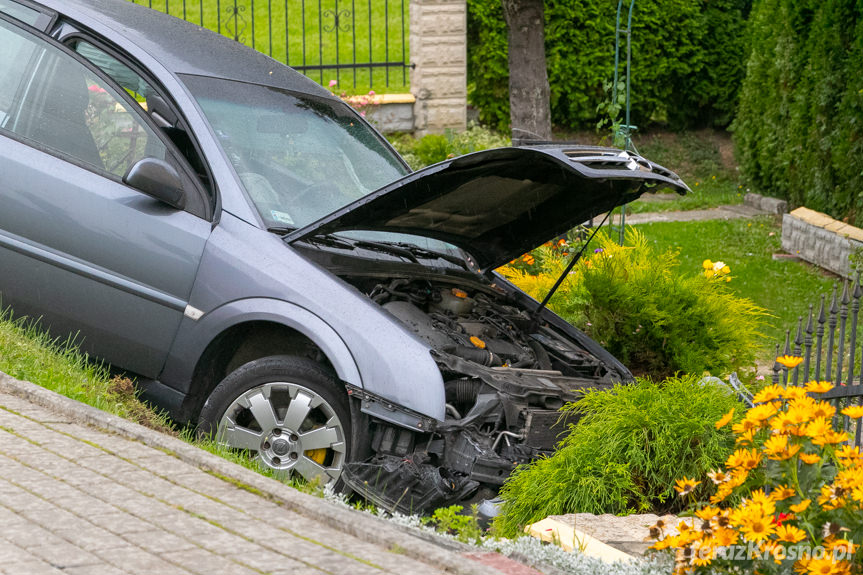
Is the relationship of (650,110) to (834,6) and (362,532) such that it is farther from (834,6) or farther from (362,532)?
(362,532)

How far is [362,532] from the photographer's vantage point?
334 cm

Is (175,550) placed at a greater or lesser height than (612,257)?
lesser

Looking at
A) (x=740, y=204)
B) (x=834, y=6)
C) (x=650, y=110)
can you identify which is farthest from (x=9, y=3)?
(x=650, y=110)

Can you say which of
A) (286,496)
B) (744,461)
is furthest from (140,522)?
(744,461)

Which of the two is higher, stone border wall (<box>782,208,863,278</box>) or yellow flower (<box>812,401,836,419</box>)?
stone border wall (<box>782,208,863,278</box>)

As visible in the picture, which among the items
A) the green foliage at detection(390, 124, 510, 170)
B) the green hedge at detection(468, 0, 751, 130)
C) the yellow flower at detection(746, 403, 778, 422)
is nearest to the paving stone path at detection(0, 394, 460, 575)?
the yellow flower at detection(746, 403, 778, 422)

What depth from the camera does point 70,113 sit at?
17.1 feet

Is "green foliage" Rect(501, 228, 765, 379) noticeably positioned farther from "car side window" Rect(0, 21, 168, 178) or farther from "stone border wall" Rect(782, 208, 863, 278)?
"stone border wall" Rect(782, 208, 863, 278)

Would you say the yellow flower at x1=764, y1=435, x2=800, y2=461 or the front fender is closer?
the yellow flower at x1=764, y1=435, x2=800, y2=461

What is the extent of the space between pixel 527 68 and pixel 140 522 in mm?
6662

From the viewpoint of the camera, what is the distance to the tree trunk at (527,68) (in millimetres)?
8836

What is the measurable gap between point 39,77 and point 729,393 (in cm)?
391

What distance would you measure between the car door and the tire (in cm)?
50

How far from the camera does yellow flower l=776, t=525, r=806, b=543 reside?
3035 mm
